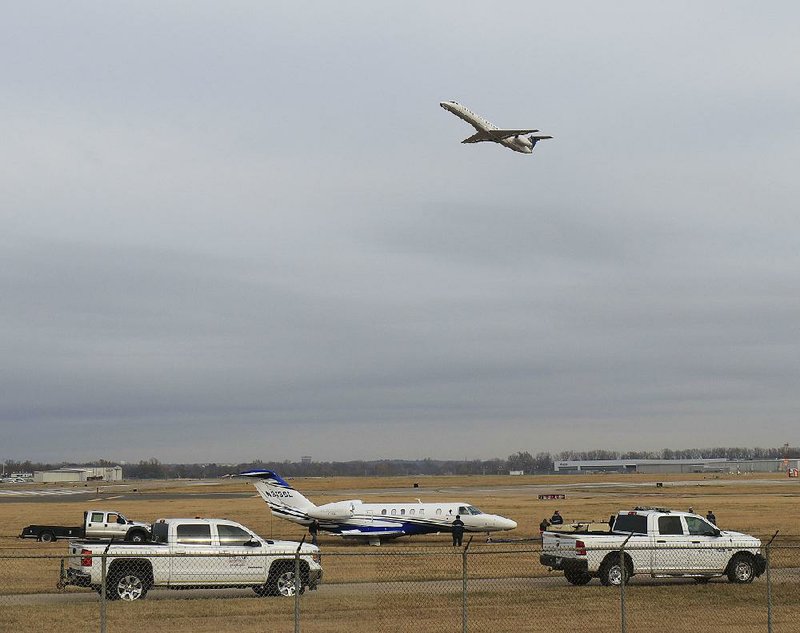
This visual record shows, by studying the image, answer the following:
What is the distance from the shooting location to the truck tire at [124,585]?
22.6 m

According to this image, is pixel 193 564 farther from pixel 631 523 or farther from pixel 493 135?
pixel 493 135

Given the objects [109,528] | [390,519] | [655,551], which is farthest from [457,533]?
[655,551]

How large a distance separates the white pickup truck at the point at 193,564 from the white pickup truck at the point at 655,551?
683cm

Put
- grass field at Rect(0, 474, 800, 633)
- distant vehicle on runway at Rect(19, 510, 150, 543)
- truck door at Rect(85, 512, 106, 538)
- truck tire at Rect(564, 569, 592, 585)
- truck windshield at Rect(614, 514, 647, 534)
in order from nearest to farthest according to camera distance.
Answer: grass field at Rect(0, 474, 800, 633)
truck tire at Rect(564, 569, 592, 585)
truck windshield at Rect(614, 514, 647, 534)
distant vehicle on runway at Rect(19, 510, 150, 543)
truck door at Rect(85, 512, 106, 538)

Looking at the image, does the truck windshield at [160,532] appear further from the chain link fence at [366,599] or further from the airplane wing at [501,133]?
the airplane wing at [501,133]

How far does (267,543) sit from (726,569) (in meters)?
12.4

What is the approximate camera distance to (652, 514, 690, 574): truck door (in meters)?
26.9

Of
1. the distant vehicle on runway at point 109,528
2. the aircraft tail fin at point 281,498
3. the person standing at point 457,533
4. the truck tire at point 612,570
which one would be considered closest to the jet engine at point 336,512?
the aircraft tail fin at point 281,498

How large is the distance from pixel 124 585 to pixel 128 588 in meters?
0.11

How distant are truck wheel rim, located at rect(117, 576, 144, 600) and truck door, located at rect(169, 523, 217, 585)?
753mm

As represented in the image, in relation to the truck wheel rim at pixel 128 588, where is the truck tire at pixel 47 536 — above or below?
below

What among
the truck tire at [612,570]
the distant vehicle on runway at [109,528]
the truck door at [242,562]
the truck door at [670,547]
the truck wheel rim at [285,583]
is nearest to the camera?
the truck door at [242,562]

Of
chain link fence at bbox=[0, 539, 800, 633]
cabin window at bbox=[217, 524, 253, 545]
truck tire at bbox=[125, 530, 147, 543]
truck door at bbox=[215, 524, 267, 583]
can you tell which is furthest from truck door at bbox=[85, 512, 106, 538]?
truck door at bbox=[215, 524, 267, 583]

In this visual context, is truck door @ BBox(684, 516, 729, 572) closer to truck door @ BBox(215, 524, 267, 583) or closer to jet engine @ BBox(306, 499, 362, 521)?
truck door @ BBox(215, 524, 267, 583)
